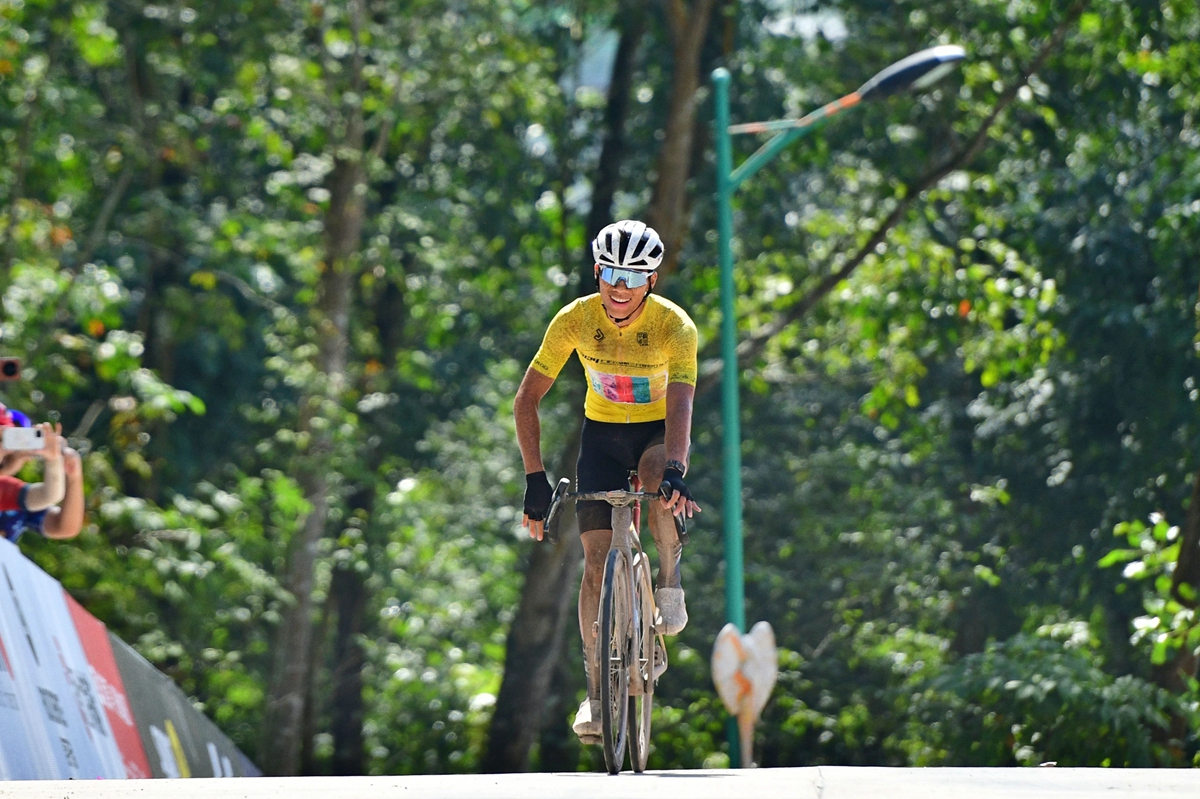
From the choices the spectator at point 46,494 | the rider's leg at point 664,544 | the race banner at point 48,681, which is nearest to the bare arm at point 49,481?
the spectator at point 46,494

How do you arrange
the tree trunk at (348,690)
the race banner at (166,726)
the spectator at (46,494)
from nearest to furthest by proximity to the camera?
the spectator at (46,494) < the race banner at (166,726) < the tree trunk at (348,690)

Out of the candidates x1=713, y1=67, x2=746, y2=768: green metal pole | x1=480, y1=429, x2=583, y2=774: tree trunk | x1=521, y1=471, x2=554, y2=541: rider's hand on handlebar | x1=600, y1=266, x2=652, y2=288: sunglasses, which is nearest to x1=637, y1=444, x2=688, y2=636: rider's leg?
x1=521, y1=471, x2=554, y2=541: rider's hand on handlebar

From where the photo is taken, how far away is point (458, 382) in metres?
26.8

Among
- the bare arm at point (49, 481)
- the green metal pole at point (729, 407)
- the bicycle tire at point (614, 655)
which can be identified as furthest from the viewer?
the green metal pole at point (729, 407)

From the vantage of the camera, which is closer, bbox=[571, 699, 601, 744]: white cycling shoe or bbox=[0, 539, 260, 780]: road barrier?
bbox=[571, 699, 601, 744]: white cycling shoe

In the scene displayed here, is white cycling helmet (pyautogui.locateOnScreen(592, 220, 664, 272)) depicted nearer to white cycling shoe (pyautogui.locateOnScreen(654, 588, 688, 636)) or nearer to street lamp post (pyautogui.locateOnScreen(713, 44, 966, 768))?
white cycling shoe (pyautogui.locateOnScreen(654, 588, 688, 636))

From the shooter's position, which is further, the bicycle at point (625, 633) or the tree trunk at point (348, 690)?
the tree trunk at point (348, 690)

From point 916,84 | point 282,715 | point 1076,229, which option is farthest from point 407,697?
point 916,84

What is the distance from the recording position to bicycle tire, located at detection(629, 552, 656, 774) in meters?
7.02

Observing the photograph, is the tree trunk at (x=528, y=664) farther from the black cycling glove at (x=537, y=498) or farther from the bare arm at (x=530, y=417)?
the black cycling glove at (x=537, y=498)

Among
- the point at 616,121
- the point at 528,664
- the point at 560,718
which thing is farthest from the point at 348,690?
the point at 616,121

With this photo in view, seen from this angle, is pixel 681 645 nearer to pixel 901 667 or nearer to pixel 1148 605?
pixel 901 667

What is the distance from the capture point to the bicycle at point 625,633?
266 inches

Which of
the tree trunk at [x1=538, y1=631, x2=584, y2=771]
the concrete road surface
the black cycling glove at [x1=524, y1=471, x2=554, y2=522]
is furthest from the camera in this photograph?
the tree trunk at [x1=538, y1=631, x2=584, y2=771]
